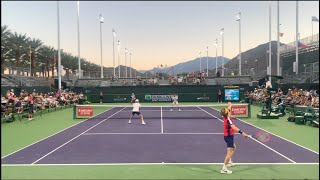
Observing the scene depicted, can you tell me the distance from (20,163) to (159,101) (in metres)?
43.7

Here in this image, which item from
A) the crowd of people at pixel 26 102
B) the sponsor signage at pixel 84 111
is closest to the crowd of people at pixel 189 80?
the crowd of people at pixel 26 102

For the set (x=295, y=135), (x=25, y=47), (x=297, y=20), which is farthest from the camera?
(x=25, y=47)

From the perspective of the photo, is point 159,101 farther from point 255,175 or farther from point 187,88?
point 255,175

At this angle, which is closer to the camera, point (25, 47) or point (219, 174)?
point (219, 174)

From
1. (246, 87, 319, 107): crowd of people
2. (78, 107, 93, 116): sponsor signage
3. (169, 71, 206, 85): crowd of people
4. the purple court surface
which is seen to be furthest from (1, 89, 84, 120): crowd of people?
(169, 71, 206, 85): crowd of people

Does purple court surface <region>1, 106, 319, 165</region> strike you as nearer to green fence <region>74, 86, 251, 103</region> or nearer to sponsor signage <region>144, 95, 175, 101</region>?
green fence <region>74, 86, 251, 103</region>

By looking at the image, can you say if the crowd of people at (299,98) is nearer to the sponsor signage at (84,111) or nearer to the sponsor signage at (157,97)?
the sponsor signage at (84,111)

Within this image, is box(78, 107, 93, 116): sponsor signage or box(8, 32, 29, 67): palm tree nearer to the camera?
box(78, 107, 93, 116): sponsor signage

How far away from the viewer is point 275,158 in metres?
12.9

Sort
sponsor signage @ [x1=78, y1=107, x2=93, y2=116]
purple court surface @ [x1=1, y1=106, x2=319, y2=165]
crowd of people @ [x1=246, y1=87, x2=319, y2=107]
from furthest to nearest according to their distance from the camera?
sponsor signage @ [x1=78, y1=107, x2=93, y2=116] → crowd of people @ [x1=246, y1=87, x2=319, y2=107] → purple court surface @ [x1=1, y1=106, x2=319, y2=165]

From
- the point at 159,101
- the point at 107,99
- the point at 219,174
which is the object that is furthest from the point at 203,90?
the point at 219,174

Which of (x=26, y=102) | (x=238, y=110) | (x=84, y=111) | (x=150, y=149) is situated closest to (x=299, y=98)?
(x=238, y=110)

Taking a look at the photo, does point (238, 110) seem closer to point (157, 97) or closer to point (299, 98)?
point (299, 98)

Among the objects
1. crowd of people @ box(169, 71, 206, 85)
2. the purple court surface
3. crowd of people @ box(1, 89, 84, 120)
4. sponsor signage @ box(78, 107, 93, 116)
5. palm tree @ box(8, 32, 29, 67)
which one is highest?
palm tree @ box(8, 32, 29, 67)
